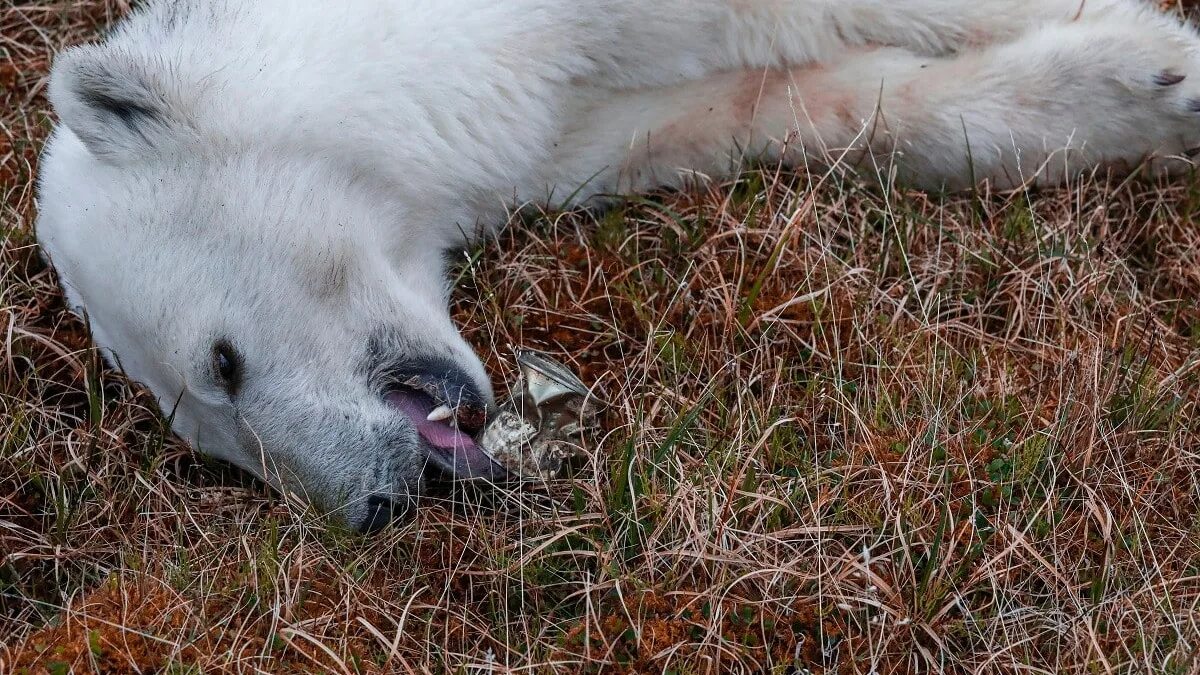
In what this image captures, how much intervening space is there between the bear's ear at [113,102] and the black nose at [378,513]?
Answer: 1174 mm

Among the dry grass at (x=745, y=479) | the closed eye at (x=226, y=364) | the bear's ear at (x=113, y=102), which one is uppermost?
the bear's ear at (x=113, y=102)

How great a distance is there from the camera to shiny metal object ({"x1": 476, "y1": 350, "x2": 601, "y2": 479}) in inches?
126

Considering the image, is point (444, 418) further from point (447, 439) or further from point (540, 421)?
point (540, 421)

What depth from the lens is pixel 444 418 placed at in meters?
3.15

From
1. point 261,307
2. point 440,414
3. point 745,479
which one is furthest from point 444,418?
point 745,479

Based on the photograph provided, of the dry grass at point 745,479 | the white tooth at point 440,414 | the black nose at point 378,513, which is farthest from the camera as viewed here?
the white tooth at point 440,414

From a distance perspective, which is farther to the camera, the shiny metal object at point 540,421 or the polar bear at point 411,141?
the shiny metal object at point 540,421

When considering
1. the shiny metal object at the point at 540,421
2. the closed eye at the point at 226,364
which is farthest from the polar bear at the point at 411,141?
the shiny metal object at the point at 540,421

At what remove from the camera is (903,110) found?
3.71 m

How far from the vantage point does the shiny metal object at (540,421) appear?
10.5 ft

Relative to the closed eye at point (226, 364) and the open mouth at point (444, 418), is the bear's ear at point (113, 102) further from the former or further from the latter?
the open mouth at point (444, 418)

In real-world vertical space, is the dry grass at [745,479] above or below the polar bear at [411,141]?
below

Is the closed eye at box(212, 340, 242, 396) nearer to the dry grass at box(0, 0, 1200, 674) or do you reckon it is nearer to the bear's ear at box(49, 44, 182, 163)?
→ the dry grass at box(0, 0, 1200, 674)

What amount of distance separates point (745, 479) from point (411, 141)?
4.68 ft
